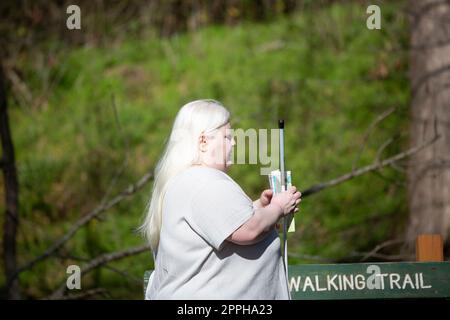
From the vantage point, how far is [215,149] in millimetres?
2600

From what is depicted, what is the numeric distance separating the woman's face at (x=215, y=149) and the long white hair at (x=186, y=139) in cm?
2

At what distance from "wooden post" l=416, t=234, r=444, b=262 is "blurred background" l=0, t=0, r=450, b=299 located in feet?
7.82

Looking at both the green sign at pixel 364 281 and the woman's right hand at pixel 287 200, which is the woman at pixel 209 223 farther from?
the green sign at pixel 364 281

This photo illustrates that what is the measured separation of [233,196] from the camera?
2459 millimetres

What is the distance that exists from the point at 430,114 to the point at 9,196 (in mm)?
3704

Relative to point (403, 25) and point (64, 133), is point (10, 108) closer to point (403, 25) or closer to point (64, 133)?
point (64, 133)

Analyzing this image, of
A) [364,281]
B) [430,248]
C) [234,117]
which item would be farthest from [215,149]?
[234,117]

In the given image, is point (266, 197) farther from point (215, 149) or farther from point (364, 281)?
point (364, 281)

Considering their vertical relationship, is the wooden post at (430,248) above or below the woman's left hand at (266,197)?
below

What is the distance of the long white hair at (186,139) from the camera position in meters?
2.60

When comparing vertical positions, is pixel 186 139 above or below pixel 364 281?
above

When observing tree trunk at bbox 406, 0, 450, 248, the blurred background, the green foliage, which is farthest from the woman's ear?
tree trunk at bbox 406, 0, 450, 248

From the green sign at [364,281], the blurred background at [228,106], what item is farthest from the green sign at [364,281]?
the blurred background at [228,106]
